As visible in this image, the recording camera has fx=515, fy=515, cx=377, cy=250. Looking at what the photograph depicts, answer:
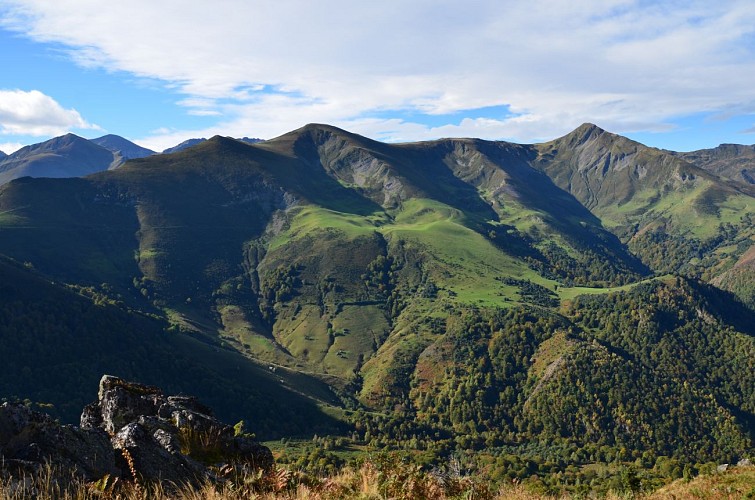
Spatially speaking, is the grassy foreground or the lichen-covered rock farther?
the lichen-covered rock

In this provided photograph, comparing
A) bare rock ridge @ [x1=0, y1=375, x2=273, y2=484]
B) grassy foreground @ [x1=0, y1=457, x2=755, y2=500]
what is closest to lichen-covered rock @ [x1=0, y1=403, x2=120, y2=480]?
bare rock ridge @ [x1=0, y1=375, x2=273, y2=484]

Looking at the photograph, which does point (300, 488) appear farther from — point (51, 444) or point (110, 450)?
point (51, 444)

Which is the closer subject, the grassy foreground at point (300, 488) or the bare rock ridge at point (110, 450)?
the grassy foreground at point (300, 488)

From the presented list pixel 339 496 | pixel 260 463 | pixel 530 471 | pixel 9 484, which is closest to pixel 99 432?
pixel 9 484

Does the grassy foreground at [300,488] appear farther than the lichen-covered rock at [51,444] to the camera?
No

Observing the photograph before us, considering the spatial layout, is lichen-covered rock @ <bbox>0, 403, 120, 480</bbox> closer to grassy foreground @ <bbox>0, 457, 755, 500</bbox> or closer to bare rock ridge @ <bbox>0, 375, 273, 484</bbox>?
bare rock ridge @ <bbox>0, 375, 273, 484</bbox>

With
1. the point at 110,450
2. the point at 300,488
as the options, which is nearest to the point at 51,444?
the point at 110,450

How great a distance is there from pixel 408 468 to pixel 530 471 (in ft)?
646

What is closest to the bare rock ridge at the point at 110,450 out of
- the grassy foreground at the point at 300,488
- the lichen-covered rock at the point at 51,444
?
the lichen-covered rock at the point at 51,444

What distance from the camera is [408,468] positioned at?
16578 millimetres

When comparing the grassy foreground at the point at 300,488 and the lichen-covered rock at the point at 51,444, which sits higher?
the lichen-covered rock at the point at 51,444

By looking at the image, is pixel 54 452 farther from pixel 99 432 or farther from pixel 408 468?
pixel 408 468

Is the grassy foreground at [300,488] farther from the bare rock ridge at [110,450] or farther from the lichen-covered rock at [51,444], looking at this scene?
the lichen-covered rock at [51,444]

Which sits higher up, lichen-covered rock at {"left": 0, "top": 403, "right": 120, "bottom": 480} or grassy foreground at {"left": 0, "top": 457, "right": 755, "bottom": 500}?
lichen-covered rock at {"left": 0, "top": 403, "right": 120, "bottom": 480}
